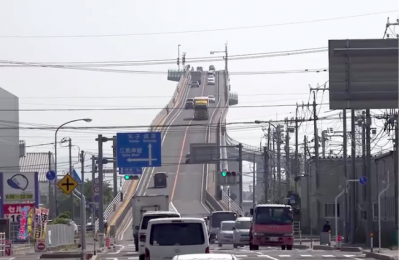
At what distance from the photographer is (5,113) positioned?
74875mm

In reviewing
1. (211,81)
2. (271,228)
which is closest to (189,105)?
(211,81)

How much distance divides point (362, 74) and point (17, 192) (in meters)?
34.7

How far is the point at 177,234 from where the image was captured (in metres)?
21.4

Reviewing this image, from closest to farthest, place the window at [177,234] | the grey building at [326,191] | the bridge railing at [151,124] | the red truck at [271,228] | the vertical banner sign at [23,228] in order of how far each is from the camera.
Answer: the window at [177,234] → the red truck at [271,228] → the vertical banner sign at [23,228] → the grey building at [326,191] → the bridge railing at [151,124]

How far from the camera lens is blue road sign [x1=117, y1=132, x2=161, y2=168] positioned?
5203 cm

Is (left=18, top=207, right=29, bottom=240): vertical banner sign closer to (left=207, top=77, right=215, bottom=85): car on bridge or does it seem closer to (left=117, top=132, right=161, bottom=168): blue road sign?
(left=117, top=132, right=161, bottom=168): blue road sign

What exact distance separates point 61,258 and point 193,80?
114661 mm

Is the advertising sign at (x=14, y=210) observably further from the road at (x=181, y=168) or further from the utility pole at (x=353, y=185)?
the utility pole at (x=353, y=185)

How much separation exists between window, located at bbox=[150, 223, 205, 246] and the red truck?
19597 mm

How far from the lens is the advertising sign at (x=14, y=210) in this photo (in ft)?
182

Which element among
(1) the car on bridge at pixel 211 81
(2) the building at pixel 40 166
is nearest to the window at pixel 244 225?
(2) the building at pixel 40 166

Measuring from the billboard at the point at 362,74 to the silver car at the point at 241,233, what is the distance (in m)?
19.6

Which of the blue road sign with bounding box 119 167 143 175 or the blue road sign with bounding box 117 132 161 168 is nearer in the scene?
the blue road sign with bounding box 117 132 161 168

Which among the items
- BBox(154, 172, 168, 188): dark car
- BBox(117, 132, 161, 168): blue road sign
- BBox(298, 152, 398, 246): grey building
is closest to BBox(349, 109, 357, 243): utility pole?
BBox(298, 152, 398, 246): grey building
